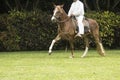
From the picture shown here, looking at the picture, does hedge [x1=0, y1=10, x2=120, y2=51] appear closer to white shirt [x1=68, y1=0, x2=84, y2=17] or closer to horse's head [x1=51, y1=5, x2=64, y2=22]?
white shirt [x1=68, y1=0, x2=84, y2=17]

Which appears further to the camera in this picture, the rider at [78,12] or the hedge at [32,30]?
the hedge at [32,30]

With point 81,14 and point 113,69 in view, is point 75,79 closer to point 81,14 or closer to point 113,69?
point 113,69

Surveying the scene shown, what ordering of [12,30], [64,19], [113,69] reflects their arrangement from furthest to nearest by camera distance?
[12,30], [64,19], [113,69]

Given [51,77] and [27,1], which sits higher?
[27,1]

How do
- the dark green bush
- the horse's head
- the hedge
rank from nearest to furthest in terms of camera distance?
1. the horse's head
2. the hedge
3. the dark green bush

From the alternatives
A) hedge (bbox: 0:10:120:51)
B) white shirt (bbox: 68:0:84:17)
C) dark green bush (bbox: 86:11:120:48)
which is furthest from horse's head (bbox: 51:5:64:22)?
dark green bush (bbox: 86:11:120:48)

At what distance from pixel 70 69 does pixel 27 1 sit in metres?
15.3

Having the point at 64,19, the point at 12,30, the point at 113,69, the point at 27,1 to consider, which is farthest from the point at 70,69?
the point at 27,1

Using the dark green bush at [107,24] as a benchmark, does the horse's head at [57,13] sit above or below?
above

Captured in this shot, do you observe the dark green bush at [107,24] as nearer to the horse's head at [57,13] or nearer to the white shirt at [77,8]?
the white shirt at [77,8]

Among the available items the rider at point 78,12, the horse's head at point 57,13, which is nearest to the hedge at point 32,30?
the rider at point 78,12

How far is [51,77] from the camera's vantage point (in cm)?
1320

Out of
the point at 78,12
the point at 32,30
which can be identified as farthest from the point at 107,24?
the point at 78,12

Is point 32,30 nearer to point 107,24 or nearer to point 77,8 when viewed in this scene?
point 107,24
